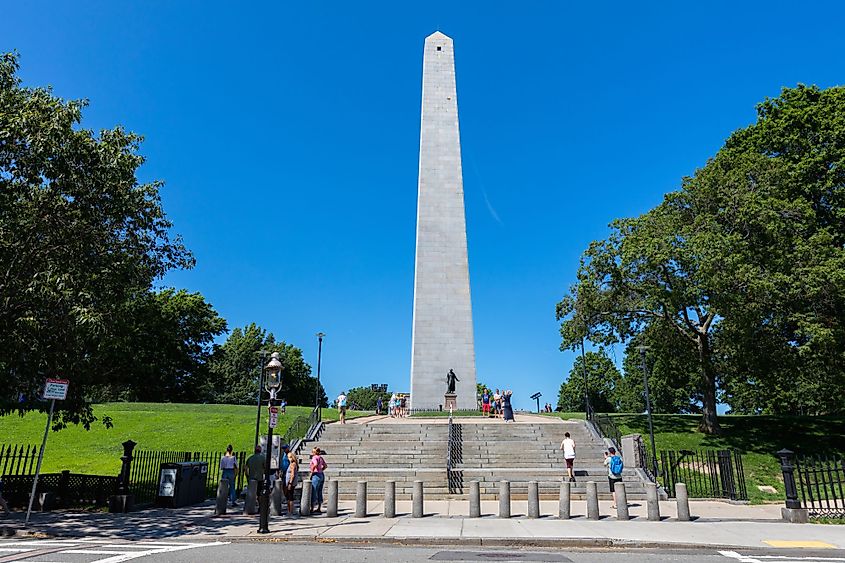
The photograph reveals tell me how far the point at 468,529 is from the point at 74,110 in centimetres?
1237

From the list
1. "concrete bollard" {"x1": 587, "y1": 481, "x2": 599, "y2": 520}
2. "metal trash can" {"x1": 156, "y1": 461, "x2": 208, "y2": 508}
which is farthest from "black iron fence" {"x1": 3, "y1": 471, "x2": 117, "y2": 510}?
"concrete bollard" {"x1": 587, "y1": 481, "x2": 599, "y2": 520}

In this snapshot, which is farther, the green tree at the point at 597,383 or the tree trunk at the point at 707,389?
the green tree at the point at 597,383

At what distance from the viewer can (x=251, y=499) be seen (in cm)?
1459

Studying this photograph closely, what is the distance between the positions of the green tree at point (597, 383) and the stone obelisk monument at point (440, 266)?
160 ft

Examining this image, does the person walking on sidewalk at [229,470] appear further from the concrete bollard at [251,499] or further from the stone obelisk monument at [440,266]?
the stone obelisk monument at [440,266]

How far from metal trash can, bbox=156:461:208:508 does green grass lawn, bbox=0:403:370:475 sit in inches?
253

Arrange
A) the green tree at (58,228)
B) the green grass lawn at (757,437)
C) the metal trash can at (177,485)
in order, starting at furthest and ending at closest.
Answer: the green grass lawn at (757,437), the metal trash can at (177,485), the green tree at (58,228)

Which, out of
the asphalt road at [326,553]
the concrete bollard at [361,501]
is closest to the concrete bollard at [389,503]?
the concrete bollard at [361,501]

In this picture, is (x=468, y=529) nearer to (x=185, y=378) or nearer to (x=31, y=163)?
(x=31, y=163)

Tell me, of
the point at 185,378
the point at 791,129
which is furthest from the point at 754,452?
the point at 185,378

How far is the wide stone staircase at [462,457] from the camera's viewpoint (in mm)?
17859

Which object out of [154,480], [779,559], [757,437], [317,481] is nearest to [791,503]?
[779,559]

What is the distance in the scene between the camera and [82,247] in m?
13.4

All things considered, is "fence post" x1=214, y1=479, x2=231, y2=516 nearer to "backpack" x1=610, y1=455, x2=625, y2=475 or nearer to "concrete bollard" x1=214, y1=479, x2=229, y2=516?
"concrete bollard" x1=214, y1=479, x2=229, y2=516
